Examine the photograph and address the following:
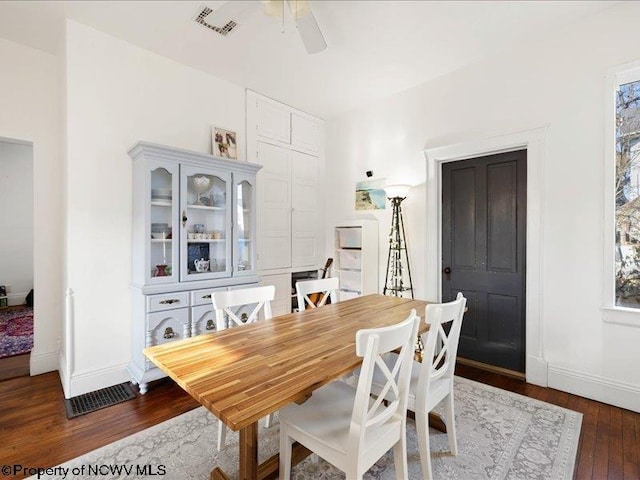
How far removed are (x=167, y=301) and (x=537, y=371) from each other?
325 centimetres

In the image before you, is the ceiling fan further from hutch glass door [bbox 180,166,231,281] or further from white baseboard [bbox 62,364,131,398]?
white baseboard [bbox 62,364,131,398]

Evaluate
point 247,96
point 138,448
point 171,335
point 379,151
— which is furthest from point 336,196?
point 138,448

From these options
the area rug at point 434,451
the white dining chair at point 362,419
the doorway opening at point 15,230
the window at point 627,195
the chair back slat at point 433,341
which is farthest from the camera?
the doorway opening at point 15,230

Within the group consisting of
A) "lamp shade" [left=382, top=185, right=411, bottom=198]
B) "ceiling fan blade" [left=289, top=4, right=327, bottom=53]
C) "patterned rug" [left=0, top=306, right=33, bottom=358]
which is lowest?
"patterned rug" [left=0, top=306, right=33, bottom=358]

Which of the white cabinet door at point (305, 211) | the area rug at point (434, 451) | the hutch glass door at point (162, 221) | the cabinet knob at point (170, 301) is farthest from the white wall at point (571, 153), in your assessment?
the cabinet knob at point (170, 301)

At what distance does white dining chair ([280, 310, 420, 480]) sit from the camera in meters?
1.19

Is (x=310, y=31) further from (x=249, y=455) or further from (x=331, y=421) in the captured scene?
(x=249, y=455)

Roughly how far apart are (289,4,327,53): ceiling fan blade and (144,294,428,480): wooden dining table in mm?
1876

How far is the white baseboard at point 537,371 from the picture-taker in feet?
8.89

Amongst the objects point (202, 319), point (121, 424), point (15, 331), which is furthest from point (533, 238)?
point (15, 331)

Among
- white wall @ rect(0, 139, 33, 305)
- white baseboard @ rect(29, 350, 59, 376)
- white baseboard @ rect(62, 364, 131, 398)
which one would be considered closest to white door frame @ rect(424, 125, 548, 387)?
white baseboard @ rect(62, 364, 131, 398)

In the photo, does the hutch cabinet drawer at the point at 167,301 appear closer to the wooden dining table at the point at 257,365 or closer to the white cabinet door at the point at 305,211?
the wooden dining table at the point at 257,365

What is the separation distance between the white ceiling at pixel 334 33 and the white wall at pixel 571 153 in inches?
7.3

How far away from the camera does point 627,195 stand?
2.46 m
